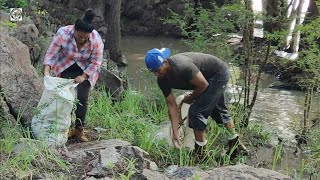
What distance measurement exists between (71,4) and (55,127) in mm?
16686

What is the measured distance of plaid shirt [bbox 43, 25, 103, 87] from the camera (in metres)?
5.34

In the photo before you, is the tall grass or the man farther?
the man

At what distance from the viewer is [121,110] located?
723 cm

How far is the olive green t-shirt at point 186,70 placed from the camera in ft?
16.5

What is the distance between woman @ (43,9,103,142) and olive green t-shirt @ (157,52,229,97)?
2.61 feet

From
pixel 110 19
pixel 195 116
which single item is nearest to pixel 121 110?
pixel 195 116

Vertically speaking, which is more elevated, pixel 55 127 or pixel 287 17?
pixel 287 17

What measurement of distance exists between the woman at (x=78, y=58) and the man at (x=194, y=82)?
78 centimetres

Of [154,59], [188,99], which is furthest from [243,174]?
[188,99]

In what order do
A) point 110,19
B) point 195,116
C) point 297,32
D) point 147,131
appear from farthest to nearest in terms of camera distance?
point 110,19 < point 297,32 < point 147,131 < point 195,116

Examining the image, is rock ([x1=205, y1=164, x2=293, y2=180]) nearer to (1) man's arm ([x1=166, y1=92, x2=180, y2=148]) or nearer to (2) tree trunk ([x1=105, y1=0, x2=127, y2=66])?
(1) man's arm ([x1=166, y1=92, x2=180, y2=148])

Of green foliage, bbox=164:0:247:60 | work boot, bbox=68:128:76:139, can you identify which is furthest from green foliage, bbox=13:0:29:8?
work boot, bbox=68:128:76:139

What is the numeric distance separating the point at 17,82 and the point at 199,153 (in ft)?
7.18

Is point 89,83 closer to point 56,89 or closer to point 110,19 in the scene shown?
point 56,89
